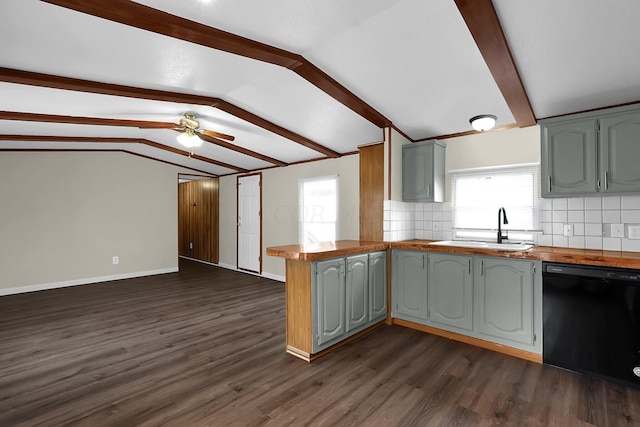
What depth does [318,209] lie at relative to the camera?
5.22 meters

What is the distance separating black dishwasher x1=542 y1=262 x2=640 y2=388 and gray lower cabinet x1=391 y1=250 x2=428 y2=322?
1021 millimetres

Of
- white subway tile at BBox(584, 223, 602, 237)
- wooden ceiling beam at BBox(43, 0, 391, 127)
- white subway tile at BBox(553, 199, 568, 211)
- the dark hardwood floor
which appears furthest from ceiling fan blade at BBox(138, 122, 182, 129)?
white subway tile at BBox(584, 223, 602, 237)

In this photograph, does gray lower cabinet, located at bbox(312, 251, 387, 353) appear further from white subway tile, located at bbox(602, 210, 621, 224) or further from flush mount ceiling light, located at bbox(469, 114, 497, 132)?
white subway tile, located at bbox(602, 210, 621, 224)

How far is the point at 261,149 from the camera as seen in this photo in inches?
199

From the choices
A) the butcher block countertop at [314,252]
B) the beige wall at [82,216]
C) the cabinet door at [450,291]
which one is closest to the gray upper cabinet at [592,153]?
the cabinet door at [450,291]

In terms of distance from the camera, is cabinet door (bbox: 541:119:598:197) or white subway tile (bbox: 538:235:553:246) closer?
cabinet door (bbox: 541:119:598:197)

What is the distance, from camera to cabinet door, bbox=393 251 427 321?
10.8 ft

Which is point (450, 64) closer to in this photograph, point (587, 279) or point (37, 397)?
point (587, 279)

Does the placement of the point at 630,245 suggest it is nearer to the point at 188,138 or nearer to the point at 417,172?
the point at 417,172

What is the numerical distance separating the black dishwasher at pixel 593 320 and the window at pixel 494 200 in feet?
2.63

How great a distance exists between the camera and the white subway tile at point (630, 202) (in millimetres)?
2673

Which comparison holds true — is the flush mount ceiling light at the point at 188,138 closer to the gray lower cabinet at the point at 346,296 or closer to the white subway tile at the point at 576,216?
the gray lower cabinet at the point at 346,296

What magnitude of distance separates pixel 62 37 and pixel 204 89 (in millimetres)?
1159

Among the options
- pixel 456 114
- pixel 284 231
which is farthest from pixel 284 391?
pixel 284 231
